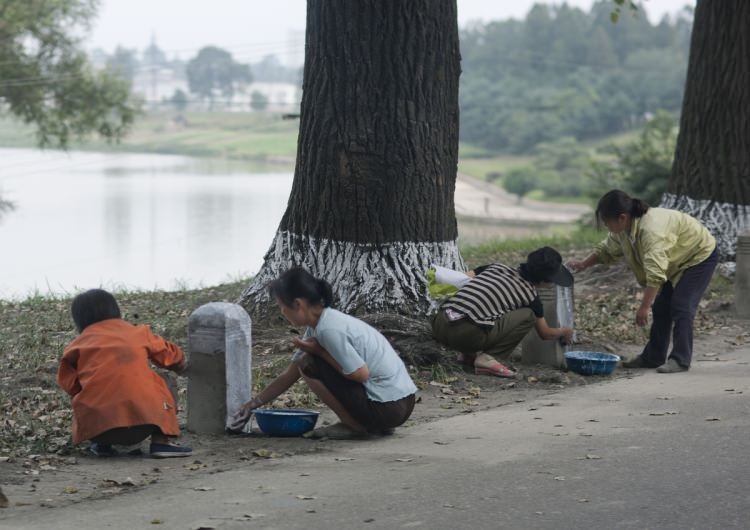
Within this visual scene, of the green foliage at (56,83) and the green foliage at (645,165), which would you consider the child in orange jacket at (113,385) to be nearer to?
the green foliage at (645,165)

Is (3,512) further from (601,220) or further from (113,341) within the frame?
(601,220)

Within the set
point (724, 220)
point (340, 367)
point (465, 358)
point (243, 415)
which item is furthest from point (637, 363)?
point (724, 220)

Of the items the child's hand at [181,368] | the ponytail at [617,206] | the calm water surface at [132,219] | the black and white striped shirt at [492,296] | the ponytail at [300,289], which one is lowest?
the calm water surface at [132,219]

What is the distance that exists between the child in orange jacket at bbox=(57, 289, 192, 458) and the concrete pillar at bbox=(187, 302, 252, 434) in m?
0.36

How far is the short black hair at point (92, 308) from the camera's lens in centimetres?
666

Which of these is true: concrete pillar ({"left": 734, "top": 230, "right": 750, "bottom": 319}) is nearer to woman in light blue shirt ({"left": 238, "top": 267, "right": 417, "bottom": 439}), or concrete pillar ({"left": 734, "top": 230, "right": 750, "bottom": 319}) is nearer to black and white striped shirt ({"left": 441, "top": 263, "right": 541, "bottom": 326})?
black and white striped shirt ({"left": 441, "top": 263, "right": 541, "bottom": 326})

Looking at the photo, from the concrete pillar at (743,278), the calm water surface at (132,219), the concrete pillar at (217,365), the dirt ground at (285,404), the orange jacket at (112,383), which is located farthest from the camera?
the calm water surface at (132,219)

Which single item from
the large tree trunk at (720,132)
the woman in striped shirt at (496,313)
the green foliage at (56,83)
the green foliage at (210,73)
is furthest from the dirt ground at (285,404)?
the green foliage at (210,73)

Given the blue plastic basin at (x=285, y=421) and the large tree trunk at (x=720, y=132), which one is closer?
the blue plastic basin at (x=285, y=421)

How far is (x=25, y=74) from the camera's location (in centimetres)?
3141

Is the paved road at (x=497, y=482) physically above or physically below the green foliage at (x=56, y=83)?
below

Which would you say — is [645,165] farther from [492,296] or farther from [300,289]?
[300,289]

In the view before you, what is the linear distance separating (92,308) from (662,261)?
171 inches

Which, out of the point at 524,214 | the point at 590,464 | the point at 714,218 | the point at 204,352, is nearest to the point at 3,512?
the point at 204,352
